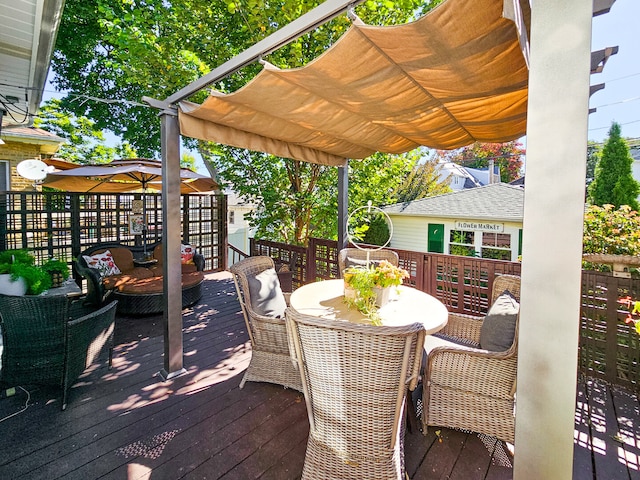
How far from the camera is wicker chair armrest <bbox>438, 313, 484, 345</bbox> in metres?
2.87

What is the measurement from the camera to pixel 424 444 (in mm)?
2219

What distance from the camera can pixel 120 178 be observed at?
6488 millimetres

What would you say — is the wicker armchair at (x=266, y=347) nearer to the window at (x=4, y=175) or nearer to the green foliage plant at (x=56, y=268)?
the green foliage plant at (x=56, y=268)

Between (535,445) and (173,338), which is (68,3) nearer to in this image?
(173,338)

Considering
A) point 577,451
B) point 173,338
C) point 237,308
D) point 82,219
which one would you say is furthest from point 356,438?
point 82,219

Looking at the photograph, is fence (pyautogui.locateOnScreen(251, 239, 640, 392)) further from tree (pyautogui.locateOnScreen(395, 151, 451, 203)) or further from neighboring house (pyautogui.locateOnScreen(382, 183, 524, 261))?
tree (pyautogui.locateOnScreen(395, 151, 451, 203))

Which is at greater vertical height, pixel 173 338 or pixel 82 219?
pixel 82 219

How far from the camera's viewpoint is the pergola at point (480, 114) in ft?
3.24

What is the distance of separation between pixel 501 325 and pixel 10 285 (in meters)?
4.33

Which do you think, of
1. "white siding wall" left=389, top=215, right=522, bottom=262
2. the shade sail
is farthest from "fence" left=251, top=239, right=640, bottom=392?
"white siding wall" left=389, top=215, right=522, bottom=262

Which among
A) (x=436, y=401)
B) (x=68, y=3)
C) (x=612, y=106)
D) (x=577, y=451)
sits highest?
(x=68, y=3)

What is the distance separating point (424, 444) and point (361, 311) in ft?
3.20

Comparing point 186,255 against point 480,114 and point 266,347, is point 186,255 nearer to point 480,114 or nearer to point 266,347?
point 266,347

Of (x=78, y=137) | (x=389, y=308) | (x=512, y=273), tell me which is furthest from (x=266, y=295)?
(x=78, y=137)
